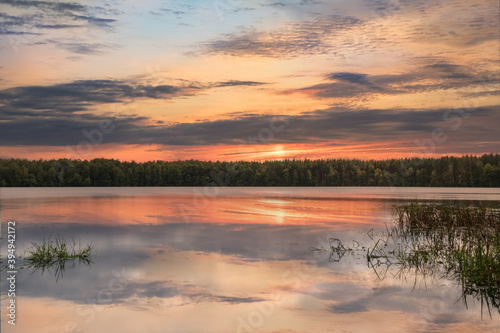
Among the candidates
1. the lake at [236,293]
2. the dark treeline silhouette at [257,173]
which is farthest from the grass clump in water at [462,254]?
the dark treeline silhouette at [257,173]

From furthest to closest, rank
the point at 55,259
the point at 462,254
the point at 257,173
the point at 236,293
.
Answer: the point at 257,173
the point at 55,259
the point at 462,254
the point at 236,293

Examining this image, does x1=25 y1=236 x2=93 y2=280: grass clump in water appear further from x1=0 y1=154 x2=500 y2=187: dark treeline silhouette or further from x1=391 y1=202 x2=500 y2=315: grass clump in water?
x1=0 y1=154 x2=500 y2=187: dark treeline silhouette

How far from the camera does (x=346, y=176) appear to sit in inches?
7219

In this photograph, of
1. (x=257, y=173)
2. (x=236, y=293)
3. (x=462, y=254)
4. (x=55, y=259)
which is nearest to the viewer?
(x=236, y=293)

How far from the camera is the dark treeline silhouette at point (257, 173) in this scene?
152 metres

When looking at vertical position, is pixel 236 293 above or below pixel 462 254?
below

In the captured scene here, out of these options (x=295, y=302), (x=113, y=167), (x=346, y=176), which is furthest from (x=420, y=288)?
(x=346, y=176)

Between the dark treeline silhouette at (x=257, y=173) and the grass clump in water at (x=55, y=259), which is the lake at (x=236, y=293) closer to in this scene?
the grass clump in water at (x=55, y=259)

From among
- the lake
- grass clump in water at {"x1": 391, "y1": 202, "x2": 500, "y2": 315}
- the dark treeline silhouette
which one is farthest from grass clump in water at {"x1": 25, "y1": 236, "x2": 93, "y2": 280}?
the dark treeline silhouette

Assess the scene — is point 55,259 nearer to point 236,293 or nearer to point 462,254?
point 236,293

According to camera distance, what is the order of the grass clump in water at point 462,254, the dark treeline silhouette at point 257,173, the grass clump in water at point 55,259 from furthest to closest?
the dark treeline silhouette at point 257,173, the grass clump in water at point 55,259, the grass clump in water at point 462,254

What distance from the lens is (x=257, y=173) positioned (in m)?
178

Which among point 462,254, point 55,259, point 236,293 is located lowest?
point 236,293

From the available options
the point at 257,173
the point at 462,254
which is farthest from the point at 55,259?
the point at 257,173
